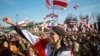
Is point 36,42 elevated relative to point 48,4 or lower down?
lower down

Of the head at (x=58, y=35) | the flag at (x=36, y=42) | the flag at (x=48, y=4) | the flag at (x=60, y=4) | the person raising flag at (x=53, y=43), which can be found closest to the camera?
the person raising flag at (x=53, y=43)

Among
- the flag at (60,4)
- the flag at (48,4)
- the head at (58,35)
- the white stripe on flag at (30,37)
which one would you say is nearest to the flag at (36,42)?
the white stripe on flag at (30,37)

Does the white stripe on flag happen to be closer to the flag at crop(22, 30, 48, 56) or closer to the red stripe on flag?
the flag at crop(22, 30, 48, 56)

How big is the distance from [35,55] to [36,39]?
73cm

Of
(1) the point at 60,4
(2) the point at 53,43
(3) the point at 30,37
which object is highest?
(1) the point at 60,4

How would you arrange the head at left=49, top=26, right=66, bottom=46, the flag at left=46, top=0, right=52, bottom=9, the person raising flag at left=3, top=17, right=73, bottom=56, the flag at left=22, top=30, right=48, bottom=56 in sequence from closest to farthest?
the person raising flag at left=3, top=17, right=73, bottom=56
the head at left=49, top=26, right=66, bottom=46
the flag at left=22, top=30, right=48, bottom=56
the flag at left=46, top=0, right=52, bottom=9

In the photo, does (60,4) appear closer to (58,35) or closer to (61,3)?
(61,3)

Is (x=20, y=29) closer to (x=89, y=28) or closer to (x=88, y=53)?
(x=88, y=53)

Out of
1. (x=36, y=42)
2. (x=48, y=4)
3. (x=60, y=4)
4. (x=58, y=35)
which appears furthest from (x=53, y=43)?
(x=48, y=4)

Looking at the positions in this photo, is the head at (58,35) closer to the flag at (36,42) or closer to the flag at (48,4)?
the flag at (36,42)

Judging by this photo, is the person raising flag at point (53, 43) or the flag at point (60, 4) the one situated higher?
the flag at point (60, 4)

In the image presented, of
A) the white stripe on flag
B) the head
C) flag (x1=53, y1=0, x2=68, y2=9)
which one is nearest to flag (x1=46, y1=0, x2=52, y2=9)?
flag (x1=53, y1=0, x2=68, y2=9)

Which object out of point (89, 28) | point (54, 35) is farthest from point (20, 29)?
point (89, 28)

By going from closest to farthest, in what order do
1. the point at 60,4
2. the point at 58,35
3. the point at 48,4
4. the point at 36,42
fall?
the point at 58,35 < the point at 36,42 < the point at 60,4 < the point at 48,4
